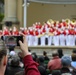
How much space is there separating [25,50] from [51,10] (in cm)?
2859

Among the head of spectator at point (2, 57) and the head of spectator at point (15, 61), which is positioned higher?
the head of spectator at point (2, 57)

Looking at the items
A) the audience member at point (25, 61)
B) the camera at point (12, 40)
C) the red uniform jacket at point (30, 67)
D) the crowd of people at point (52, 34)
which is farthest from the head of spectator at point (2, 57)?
the crowd of people at point (52, 34)

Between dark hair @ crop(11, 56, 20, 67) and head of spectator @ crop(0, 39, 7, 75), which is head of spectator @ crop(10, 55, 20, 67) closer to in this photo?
dark hair @ crop(11, 56, 20, 67)

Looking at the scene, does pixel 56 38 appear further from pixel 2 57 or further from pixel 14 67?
pixel 2 57

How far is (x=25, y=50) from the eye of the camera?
8.95 ft

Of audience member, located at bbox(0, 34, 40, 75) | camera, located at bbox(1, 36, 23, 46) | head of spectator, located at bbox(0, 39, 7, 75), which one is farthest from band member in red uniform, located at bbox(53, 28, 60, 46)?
head of spectator, located at bbox(0, 39, 7, 75)

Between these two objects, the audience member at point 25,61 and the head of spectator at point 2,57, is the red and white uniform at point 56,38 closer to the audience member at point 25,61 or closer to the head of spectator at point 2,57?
the audience member at point 25,61

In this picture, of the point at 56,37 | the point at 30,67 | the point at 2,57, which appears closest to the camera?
the point at 2,57

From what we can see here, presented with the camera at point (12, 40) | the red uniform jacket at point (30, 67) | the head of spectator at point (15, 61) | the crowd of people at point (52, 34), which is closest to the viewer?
the red uniform jacket at point (30, 67)

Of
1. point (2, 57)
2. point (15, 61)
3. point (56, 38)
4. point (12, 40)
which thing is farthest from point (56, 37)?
point (2, 57)

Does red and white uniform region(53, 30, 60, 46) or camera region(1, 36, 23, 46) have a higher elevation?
camera region(1, 36, 23, 46)

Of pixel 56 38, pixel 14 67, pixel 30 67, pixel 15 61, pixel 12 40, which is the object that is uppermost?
pixel 12 40

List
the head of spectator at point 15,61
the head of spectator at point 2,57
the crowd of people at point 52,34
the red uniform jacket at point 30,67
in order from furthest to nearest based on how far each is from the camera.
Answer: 1. the crowd of people at point 52,34
2. the head of spectator at point 15,61
3. the red uniform jacket at point 30,67
4. the head of spectator at point 2,57

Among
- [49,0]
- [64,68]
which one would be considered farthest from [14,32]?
[64,68]
